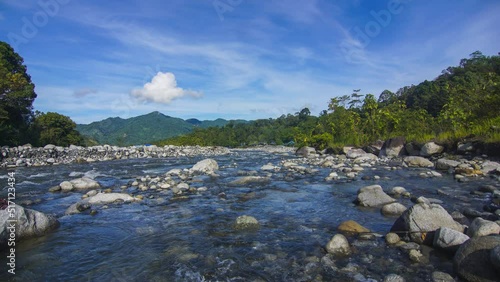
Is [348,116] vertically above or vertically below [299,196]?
above

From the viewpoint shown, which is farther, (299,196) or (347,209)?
(299,196)

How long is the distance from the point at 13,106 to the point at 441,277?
42319 mm

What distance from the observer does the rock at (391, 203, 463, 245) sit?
199 inches

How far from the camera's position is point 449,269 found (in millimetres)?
4062

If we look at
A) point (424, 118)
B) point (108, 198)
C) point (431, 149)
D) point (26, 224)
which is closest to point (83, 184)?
point (108, 198)

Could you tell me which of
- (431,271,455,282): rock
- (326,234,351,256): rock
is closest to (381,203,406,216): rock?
(326,234,351,256): rock

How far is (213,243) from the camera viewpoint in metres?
5.52

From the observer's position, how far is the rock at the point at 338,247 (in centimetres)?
482

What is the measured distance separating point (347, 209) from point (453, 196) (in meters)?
3.56

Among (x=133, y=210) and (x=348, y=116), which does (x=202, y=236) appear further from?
(x=348, y=116)

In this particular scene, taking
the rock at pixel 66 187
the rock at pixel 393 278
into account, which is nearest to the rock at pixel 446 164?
the rock at pixel 393 278

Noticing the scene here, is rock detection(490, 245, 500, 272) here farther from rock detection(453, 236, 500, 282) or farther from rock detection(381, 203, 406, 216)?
rock detection(381, 203, 406, 216)

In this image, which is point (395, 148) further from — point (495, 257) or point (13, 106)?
point (13, 106)

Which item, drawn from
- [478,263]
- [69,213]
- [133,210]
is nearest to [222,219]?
[133,210]
